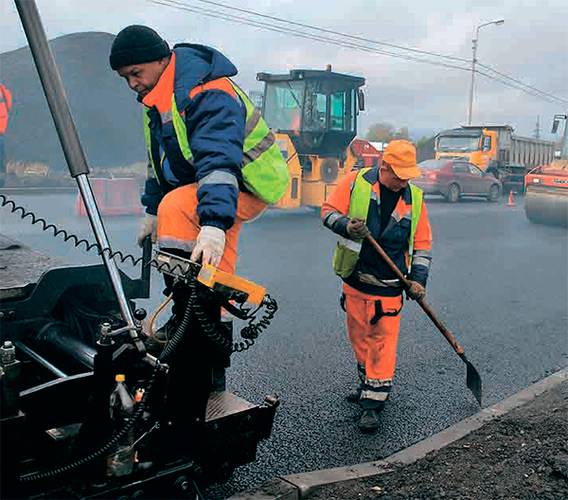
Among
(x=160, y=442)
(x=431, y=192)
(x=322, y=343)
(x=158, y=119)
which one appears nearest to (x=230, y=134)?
(x=158, y=119)

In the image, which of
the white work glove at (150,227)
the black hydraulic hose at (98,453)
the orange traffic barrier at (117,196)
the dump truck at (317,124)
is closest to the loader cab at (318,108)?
the dump truck at (317,124)

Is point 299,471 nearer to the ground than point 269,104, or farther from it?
nearer to the ground

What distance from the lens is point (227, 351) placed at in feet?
8.09

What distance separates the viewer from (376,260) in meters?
4.05

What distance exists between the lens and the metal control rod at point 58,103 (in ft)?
7.73

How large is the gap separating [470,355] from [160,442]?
3534 mm

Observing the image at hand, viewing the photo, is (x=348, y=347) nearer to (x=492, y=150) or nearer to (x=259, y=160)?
(x=259, y=160)

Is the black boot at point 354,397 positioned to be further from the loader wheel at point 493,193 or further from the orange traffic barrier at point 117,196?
the loader wheel at point 493,193

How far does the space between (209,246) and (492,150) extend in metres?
22.6

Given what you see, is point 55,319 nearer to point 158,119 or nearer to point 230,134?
point 158,119

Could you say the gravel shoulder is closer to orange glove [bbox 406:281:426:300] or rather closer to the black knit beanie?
orange glove [bbox 406:281:426:300]

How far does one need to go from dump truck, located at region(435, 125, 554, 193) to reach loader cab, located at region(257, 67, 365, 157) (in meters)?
9.60

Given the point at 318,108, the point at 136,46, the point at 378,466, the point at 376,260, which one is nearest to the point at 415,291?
the point at 376,260

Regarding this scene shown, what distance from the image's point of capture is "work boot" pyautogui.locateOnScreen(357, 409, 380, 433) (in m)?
3.80
